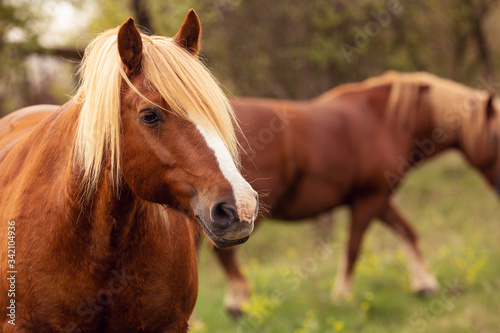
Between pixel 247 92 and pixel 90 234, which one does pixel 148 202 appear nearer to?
pixel 90 234

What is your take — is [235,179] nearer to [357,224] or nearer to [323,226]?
[357,224]

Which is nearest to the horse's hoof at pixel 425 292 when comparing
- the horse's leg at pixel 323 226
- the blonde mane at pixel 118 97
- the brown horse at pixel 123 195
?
the horse's leg at pixel 323 226

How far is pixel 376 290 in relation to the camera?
6016mm

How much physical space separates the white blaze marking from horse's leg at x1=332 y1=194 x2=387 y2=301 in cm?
426

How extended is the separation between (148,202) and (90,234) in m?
0.27

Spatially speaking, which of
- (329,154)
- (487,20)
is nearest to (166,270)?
(329,154)

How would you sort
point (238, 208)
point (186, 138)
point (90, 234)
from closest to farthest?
point (238, 208) → point (186, 138) → point (90, 234)

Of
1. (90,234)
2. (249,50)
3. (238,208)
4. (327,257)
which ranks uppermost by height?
(238,208)

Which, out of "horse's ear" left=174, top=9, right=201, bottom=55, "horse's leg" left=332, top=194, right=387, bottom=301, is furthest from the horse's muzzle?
"horse's leg" left=332, top=194, right=387, bottom=301

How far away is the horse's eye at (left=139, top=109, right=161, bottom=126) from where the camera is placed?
200cm

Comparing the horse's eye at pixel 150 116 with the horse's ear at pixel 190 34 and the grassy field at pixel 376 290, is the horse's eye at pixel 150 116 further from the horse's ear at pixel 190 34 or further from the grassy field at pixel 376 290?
the grassy field at pixel 376 290

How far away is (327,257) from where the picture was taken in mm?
8234

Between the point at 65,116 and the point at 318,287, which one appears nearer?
the point at 65,116

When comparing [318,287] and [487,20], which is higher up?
[318,287]
